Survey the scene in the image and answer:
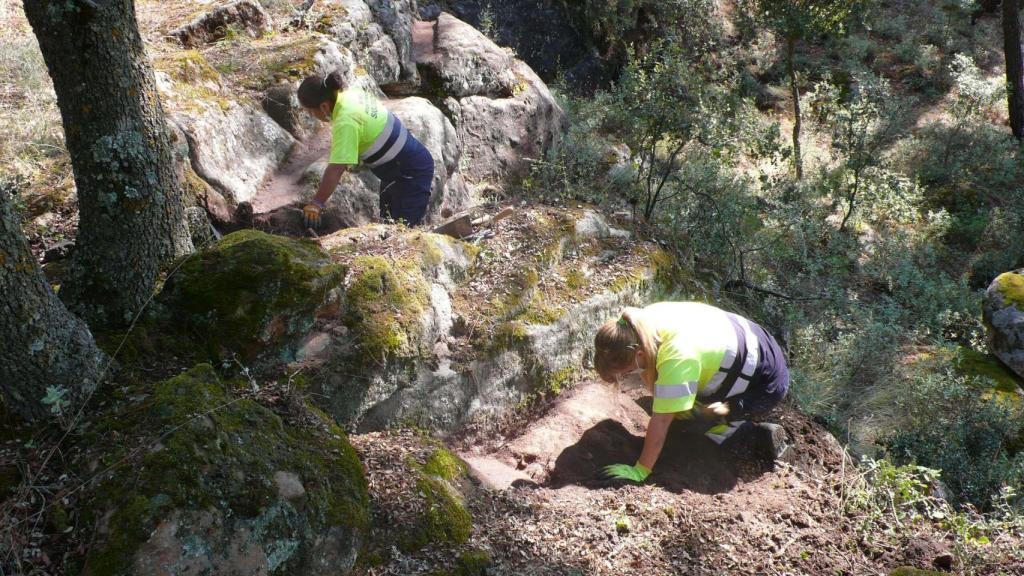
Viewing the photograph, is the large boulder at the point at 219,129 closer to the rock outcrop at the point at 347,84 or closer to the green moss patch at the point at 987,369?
the rock outcrop at the point at 347,84

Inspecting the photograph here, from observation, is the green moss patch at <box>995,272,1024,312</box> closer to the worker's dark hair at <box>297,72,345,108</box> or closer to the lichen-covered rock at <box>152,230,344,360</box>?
the worker's dark hair at <box>297,72,345,108</box>

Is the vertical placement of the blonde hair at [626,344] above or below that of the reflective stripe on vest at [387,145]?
below

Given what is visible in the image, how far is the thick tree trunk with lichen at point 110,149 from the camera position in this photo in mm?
3008

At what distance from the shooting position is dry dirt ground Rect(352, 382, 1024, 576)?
323cm

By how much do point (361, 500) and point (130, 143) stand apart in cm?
212

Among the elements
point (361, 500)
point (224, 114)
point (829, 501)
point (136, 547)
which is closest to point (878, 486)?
point (829, 501)

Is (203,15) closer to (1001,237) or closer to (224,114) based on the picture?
(224,114)

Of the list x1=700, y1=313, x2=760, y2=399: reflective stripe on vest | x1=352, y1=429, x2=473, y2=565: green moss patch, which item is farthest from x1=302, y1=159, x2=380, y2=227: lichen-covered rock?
x1=700, y1=313, x2=760, y2=399: reflective stripe on vest

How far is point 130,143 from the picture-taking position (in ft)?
10.6

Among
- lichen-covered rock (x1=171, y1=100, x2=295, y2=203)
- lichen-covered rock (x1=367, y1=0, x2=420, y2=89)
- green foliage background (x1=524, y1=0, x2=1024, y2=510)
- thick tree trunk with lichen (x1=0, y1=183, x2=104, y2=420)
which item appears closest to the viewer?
thick tree trunk with lichen (x1=0, y1=183, x2=104, y2=420)

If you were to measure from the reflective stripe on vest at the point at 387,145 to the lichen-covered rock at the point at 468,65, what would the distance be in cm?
349

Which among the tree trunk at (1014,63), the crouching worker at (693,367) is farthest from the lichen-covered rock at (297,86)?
the tree trunk at (1014,63)

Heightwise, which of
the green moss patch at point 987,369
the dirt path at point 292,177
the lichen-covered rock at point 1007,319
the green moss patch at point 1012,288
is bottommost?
the green moss patch at point 987,369

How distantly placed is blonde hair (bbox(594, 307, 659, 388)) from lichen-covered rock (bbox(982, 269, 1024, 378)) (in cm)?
597
